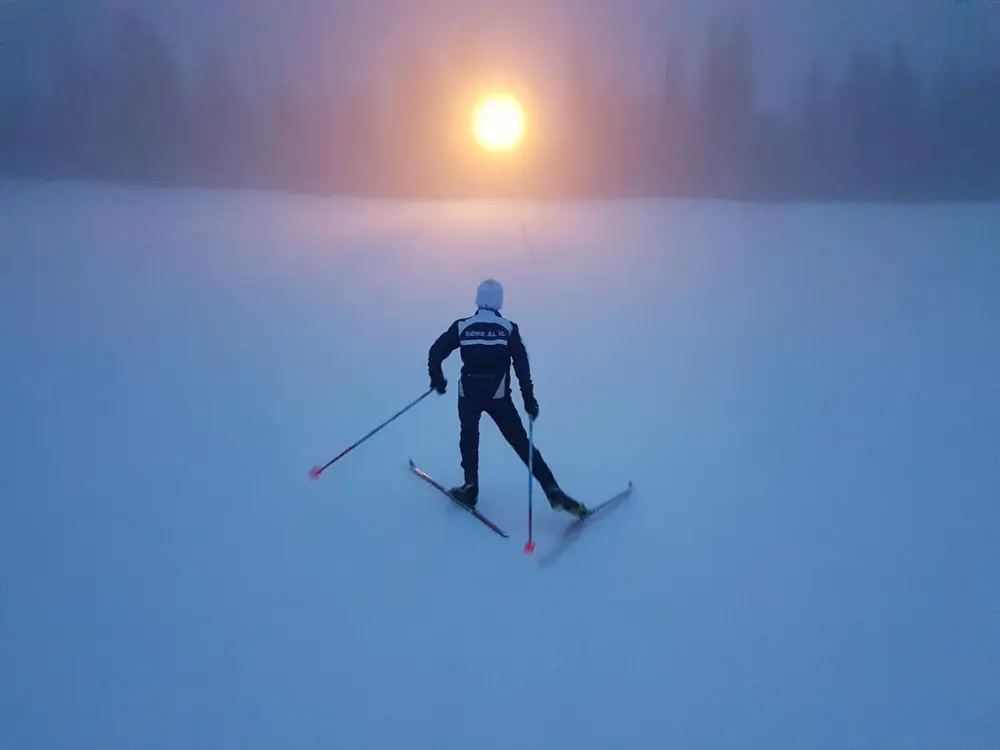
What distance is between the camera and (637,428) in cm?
312

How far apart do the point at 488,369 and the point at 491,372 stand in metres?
0.01

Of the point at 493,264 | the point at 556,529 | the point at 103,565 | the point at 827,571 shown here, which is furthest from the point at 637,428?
the point at 493,264

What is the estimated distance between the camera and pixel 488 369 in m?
2.27

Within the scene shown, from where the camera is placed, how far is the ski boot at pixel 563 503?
7.74 feet

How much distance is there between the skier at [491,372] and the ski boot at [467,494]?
0.15m

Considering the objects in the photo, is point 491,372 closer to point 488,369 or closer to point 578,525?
point 488,369

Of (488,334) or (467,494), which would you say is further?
(467,494)

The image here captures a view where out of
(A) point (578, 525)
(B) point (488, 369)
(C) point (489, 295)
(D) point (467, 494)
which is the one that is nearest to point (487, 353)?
(B) point (488, 369)

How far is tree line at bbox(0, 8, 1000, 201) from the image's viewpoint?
22.7 feet

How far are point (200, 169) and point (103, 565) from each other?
19.8 feet

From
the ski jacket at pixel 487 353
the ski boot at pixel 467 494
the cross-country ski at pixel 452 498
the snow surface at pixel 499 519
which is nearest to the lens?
the snow surface at pixel 499 519

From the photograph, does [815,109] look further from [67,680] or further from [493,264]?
[67,680]

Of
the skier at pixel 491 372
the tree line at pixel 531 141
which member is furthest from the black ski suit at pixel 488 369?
the tree line at pixel 531 141

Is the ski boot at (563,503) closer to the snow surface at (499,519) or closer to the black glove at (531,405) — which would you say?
the snow surface at (499,519)
